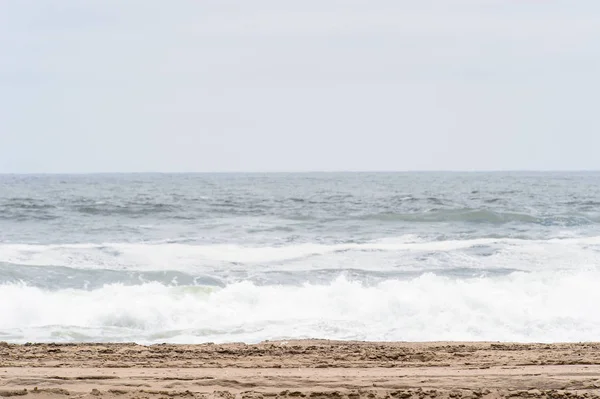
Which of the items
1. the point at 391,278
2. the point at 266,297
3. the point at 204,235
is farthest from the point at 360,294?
the point at 204,235

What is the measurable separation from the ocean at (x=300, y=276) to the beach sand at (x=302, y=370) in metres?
1.64

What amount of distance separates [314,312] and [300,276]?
347cm

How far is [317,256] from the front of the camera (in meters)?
18.1

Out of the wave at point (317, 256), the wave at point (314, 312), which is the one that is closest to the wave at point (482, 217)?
the wave at point (317, 256)

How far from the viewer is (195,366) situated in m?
7.66

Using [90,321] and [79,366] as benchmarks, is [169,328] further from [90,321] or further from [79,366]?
[79,366]

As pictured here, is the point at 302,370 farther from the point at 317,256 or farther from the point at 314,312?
the point at 317,256

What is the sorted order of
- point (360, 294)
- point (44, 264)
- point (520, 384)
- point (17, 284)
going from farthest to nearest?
point (44, 264) → point (17, 284) → point (360, 294) → point (520, 384)

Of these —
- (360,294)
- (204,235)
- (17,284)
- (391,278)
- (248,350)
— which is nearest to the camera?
(248,350)

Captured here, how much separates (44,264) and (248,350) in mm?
8964

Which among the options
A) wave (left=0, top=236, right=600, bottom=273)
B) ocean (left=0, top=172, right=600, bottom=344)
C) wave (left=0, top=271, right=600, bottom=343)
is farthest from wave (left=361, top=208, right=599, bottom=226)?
wave (left=0, top=271, right=600, bottom=343)

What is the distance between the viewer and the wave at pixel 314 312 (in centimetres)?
1057

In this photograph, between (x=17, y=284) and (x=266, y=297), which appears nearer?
(x=266, y=297)

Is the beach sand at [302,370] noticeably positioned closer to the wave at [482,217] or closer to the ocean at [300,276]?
the ocean at [300,276]
